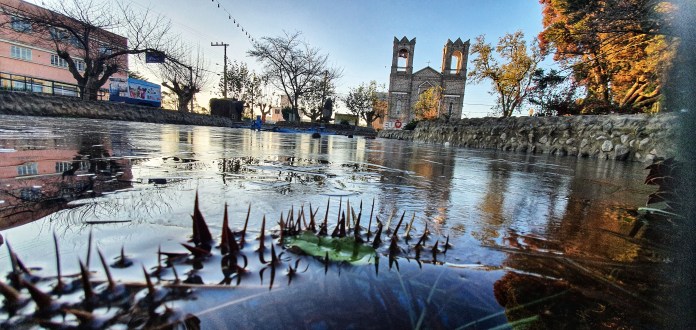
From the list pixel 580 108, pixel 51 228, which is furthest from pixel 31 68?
pixel 580 108

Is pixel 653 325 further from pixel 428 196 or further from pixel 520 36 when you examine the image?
pixel 520 36

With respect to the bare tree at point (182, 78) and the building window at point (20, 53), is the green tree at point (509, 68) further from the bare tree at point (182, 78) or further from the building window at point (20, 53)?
the building window at point (20, 53)

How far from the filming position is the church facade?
135ft

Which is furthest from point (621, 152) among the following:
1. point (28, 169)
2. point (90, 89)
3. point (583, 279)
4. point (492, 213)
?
point (90, 89)

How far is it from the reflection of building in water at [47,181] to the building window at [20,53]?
38.6 metres

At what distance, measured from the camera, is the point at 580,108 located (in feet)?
40.7

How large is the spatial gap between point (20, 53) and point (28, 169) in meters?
39.6

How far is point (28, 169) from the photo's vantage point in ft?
4.62

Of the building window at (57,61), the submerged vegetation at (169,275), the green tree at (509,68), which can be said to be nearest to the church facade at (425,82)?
the green tree at (509,68)

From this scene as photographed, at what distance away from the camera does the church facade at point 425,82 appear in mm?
41156

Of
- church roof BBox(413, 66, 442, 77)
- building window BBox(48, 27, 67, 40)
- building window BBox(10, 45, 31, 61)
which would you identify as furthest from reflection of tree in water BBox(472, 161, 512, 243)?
church roof BBox(413, 66, 442, 77)

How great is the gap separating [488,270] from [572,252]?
0.98 feet

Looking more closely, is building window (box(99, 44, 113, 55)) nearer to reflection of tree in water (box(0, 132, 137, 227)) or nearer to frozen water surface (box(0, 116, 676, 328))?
reflection of tree in water (box(0, 132, 137, 227))

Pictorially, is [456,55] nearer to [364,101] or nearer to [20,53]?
[364,101]
